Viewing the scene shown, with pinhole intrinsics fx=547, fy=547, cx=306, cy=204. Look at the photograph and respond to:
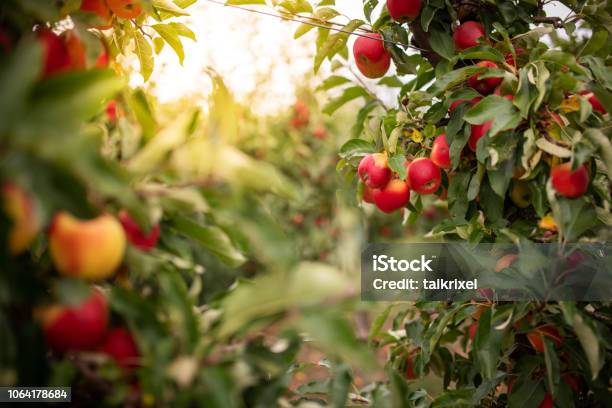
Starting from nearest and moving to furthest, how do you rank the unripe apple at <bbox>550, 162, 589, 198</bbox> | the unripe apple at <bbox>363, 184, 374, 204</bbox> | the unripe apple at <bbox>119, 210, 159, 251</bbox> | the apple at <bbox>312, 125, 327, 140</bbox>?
the unripe apple at <bbox>119, 210, 159, 251</bbox> → the unripe apple at <bbox>550, 162, 589, 198</bbox> → the unripe apple at <bbox>363, 184, 374, 204</bbox> → the apple at <bbox>312, 125, 327, 140</bbox>

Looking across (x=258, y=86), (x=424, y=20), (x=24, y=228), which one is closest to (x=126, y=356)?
(x=24, y=228)

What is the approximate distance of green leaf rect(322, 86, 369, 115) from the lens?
1562mm

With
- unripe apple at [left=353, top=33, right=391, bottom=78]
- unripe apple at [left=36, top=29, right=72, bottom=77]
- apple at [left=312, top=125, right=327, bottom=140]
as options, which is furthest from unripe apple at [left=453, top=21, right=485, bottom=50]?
apple at [left=312, top=125, right=327, bottom=140]

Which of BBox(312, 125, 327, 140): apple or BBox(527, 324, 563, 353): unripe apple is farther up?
BBox(527, 324, 563, 353): unripe apple

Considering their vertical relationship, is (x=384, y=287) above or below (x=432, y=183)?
below

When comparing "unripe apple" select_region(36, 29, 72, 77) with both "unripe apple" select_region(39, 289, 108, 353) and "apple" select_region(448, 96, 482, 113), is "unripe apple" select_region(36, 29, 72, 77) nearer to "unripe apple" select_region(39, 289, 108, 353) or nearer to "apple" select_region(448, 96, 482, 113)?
"unripe apple" select_region(39, 289, 108, 353)

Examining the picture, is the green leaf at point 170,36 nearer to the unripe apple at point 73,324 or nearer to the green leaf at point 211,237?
the green leaf at point 211,237

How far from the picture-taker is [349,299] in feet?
1.60

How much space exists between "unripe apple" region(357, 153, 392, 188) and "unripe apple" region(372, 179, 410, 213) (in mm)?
23

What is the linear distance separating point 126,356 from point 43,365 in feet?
0.25

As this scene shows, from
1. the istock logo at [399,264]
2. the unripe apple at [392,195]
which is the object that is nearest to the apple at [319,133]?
the unripe apple at [392,195]

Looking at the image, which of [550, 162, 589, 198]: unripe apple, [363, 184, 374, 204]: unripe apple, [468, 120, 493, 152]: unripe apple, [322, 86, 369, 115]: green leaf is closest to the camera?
[550, 162, 589, 198]: unripe apple

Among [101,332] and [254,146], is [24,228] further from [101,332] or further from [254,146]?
[254,146]

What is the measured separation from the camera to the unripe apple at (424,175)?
119 cm
